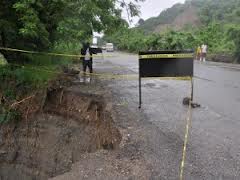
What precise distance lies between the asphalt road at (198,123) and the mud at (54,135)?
45.5 inches

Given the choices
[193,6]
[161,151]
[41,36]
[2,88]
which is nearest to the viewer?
[161,151]

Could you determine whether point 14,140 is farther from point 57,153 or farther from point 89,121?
point 89,121

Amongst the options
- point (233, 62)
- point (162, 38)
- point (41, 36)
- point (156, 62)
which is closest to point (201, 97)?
point (156, 62)

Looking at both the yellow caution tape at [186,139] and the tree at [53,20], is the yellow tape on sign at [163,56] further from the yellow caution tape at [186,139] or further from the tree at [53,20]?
the tree at [53,20]

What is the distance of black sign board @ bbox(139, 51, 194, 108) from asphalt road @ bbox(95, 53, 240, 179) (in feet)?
3.18

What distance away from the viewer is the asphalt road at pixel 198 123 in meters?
5.45

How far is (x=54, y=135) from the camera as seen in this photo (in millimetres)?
9703

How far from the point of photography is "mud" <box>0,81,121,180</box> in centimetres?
856

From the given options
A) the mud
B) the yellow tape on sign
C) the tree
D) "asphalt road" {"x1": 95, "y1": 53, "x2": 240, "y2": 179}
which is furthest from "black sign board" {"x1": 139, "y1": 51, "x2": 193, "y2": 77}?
the tree

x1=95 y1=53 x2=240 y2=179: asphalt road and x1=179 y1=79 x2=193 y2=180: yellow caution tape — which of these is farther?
x1=95 y1=53 x2=240 y2=179: asphalt road

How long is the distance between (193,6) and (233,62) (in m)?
86.1

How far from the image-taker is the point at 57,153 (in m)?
8.98

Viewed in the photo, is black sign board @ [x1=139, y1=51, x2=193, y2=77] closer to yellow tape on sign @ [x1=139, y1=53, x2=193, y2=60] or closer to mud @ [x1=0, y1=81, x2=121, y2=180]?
yellow tape on sign @ [x1=139, y1=53, x2=193, y2=60]

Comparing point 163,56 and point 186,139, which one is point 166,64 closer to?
point 163,56
